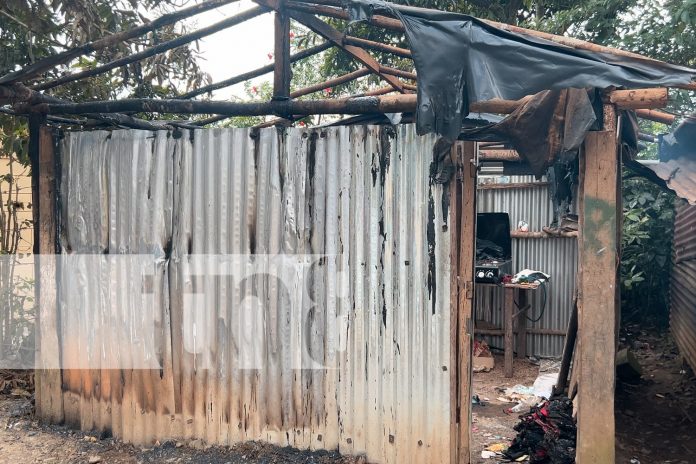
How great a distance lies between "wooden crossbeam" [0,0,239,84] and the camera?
12.0ft

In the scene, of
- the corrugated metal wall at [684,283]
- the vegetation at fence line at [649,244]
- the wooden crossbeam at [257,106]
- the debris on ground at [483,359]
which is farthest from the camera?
the vegetation at fence line at [649,244]

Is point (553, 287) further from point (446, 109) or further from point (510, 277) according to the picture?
point (446, 109)

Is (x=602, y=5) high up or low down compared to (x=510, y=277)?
up

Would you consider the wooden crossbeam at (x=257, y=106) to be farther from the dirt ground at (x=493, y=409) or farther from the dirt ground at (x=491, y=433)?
the dirt ground at (x=493, y=409)

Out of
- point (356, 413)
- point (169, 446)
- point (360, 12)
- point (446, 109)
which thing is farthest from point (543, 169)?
point (169, 446)

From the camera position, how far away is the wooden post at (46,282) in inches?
163

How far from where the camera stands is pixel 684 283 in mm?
7355

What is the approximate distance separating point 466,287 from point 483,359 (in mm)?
4696

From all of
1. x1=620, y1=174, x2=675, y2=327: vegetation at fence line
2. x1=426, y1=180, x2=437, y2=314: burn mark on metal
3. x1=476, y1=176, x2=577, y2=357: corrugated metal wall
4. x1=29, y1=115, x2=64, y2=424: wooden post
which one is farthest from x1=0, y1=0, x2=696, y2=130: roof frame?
x1=620, y1=174, x2=675, y2=327: vegetation at fence line

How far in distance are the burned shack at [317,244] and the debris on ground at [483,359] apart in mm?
4342

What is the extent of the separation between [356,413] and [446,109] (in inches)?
81.4

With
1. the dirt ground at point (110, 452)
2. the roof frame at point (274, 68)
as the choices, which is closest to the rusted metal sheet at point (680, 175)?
the roof frame at point (274, 68)

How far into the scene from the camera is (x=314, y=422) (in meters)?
3.65

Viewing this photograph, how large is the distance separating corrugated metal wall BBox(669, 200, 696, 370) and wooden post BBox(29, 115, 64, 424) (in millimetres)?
7042
